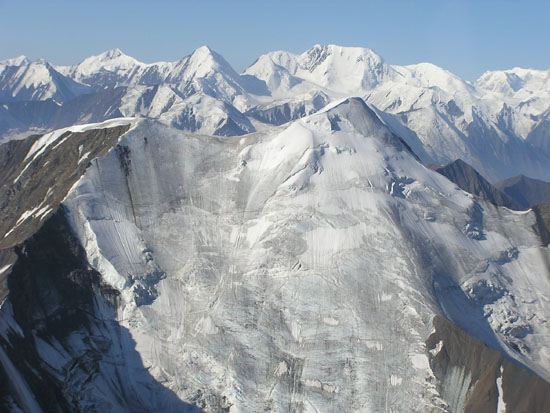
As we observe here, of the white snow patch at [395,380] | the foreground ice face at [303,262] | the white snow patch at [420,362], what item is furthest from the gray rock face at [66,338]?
the white snow patch at [420,362]

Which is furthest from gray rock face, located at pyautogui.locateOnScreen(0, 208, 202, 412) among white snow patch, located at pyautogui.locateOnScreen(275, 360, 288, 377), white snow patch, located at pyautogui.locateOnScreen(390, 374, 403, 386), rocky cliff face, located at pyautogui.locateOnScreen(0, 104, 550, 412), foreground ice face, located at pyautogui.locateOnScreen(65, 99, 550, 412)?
white snow patch, located at pyautogui.locateOnScreen(390, 374, 403, 386)

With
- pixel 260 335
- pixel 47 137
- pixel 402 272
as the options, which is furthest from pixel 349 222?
pixel 47 137

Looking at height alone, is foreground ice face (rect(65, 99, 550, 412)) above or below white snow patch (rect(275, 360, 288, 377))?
above

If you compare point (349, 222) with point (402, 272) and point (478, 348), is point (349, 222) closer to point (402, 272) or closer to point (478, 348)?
point (402, 272)

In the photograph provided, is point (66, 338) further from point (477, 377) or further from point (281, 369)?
point (477, 377)

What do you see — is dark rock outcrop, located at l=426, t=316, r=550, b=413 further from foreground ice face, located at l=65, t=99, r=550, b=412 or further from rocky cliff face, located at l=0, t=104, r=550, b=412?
foreground ice face, located at l=65, t=99, r=550, b=412

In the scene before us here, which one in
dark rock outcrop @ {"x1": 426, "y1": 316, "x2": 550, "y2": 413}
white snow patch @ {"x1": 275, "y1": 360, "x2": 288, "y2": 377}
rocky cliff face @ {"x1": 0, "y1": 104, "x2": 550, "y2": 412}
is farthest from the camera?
white snow patch @ {"x1": 275, "y1": 360, "x2": 288, "y2": 377}
